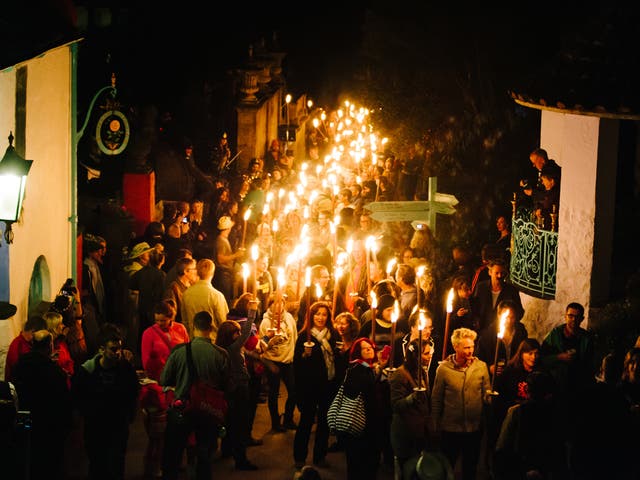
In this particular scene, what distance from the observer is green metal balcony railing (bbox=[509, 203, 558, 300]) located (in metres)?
15.2

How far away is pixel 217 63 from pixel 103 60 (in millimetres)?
10349

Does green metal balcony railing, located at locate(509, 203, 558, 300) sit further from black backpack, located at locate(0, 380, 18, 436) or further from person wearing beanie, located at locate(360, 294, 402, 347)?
black backpack, located at locate(0, 380, 18, 436)

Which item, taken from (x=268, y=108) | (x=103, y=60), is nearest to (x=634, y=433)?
(x=103, y=60)

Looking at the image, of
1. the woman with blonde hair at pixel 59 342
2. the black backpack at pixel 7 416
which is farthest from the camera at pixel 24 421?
the woman with blonde hair at pixel 59 342

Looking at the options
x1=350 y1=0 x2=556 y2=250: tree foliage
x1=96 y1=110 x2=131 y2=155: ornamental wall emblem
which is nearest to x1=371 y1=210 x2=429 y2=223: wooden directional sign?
x1=350 y1=0 x2=556 y2=250: tree foliage

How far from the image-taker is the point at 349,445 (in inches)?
404

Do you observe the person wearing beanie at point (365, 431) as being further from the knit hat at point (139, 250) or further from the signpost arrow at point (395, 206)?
the signpost arrow at point (395, 206)

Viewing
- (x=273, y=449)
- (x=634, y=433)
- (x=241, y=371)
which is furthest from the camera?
(x=273, y=449)

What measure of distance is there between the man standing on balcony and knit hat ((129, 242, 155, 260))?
4506 millimetres

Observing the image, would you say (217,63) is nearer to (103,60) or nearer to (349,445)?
(103,60)

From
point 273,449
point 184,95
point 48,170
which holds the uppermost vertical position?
point 184,95

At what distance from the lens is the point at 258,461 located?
11.7 m

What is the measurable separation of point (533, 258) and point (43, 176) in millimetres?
6807

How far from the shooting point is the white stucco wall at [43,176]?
40.3 feet
